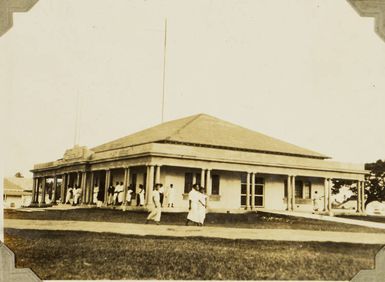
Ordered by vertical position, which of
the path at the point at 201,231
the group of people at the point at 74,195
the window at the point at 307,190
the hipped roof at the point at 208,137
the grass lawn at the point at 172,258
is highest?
the hipped roof at the point at 208,137

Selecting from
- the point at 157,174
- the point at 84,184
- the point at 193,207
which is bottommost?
the point at 193,207

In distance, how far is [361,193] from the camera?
39.5 feet

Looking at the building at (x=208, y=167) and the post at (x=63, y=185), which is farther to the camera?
the post at (x=63, y=185)

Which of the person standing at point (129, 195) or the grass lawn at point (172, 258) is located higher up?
the person standing at point (129, 195)

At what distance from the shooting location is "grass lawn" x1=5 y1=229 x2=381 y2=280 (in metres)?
8.28

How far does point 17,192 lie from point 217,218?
174 inches

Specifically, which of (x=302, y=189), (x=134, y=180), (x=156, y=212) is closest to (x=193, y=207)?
(x=156, y=212)

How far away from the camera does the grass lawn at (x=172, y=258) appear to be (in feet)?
27.2

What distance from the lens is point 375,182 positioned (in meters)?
11.8

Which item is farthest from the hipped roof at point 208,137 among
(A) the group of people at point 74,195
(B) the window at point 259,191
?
(A) the group of people at point 74,195

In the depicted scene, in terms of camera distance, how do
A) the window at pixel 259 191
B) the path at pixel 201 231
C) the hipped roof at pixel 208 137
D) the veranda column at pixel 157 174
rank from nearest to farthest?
the path at pixel 201 231
the hipped roof at pixel 208 137
the veranda column at pixel 157 174
the window at pixel 259 191

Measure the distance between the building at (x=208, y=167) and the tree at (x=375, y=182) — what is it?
215 mm

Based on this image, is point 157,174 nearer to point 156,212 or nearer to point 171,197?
point 171,197

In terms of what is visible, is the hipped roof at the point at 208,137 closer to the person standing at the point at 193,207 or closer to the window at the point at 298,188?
the window at the point at 298,188
